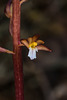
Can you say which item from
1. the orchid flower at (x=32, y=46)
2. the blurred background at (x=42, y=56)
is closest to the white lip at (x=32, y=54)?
the orchid flower at (x=32, y=46)

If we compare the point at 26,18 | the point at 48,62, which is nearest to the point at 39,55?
the point at 48,62

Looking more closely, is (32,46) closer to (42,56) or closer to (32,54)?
(32,54)

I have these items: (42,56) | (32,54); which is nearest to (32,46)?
(32,54)

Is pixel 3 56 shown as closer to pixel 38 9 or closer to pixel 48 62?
pixel 48 62

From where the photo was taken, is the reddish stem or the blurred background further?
the blurred background

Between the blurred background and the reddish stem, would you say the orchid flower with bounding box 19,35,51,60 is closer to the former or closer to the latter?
the reddish stem

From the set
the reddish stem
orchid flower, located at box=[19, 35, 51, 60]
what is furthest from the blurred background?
orchid flower, located at box=[19, 35, 51, 60]

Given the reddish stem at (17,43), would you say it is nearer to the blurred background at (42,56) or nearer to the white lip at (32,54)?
the white lip at (32,54)

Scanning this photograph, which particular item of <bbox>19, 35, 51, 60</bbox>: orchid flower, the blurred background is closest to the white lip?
<bbox>19, 35, 51, 60</bbox>: orchid flower

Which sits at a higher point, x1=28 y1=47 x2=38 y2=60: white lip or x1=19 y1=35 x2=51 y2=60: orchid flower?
x1=19 y1=35 x2=51 y2=60: orchid flower

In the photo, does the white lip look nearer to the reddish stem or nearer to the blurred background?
the reddish stem
